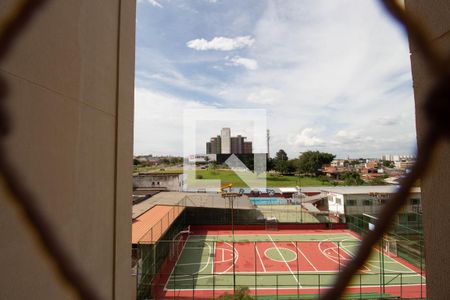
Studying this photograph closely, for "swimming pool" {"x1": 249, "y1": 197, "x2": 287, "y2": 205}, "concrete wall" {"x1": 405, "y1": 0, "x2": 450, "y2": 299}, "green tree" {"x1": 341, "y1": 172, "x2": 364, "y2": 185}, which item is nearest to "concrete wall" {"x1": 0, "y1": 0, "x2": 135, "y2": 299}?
"concrete wall" {"x1": 405, "y1": 0, "x2": 450, "y2": 299}

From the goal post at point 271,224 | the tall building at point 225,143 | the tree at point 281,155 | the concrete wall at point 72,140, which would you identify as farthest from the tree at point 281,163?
the concrete wall at point 72,140

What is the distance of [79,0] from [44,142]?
3.09 ft

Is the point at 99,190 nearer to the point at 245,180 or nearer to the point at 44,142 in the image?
the point at 44,142

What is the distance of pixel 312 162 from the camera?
123 ft

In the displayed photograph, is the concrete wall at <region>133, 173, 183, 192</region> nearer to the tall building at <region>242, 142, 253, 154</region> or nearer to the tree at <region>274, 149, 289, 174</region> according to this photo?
the tall building at <region>242, 142, 253, 154</region>

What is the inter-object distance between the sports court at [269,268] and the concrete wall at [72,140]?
233 inches

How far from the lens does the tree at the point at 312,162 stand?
1473 inches

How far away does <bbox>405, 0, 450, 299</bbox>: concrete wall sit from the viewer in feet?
3.27

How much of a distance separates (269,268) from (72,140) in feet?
36.1

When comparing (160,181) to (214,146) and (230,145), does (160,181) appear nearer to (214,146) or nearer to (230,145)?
(214,146)

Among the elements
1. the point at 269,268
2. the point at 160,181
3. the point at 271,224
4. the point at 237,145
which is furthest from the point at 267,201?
the point at 269,268

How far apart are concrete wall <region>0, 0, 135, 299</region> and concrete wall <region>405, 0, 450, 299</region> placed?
4.03ft

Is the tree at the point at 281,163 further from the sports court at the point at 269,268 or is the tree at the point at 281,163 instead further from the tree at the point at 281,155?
the sports court at the point at 269,268

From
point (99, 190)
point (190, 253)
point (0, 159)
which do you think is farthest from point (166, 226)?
point (0, 159)
